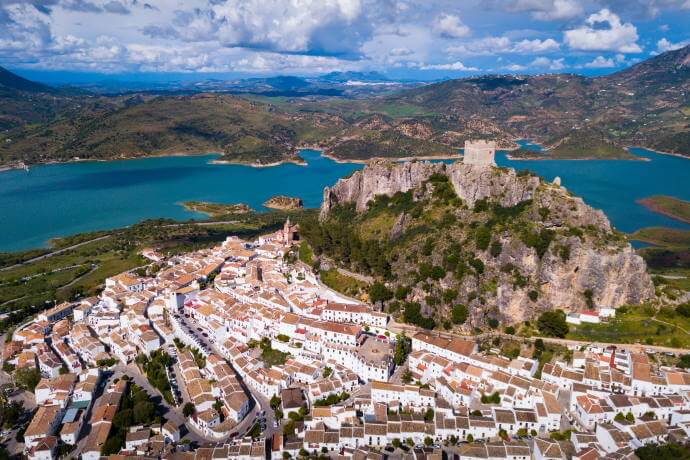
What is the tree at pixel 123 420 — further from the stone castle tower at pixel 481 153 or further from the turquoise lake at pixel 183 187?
the turquoise lake at pixel 183 187

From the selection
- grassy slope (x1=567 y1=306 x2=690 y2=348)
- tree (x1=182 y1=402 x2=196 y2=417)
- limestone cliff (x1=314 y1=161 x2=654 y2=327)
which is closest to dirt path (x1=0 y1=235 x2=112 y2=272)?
tree (x1=182 y1=402 x2=196 y2=417)

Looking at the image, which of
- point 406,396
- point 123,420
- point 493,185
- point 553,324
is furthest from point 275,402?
point 493,185

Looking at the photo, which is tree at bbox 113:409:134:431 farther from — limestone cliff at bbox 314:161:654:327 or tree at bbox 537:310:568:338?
tree at bbox 537:310:568:338

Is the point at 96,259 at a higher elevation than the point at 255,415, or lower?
lower

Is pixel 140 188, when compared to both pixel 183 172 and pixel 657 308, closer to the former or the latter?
pixel 183 172

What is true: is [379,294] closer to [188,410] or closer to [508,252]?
[508,252]
